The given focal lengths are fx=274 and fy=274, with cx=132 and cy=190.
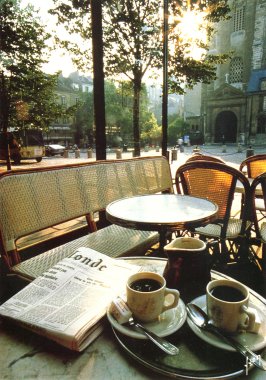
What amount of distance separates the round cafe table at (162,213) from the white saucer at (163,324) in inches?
30.5

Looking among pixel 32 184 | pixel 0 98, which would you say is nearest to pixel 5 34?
pixel 0 98

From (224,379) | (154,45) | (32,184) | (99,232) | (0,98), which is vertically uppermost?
(154,45)

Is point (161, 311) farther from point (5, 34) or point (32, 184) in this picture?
point (5, 34)

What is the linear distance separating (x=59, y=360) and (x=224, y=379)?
21.5 inches

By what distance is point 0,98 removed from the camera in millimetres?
8750

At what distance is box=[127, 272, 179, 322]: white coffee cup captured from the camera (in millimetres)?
966

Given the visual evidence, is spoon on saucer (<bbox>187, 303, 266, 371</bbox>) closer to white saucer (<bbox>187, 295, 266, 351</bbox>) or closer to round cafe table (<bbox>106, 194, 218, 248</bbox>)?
white saucer (<bbox>187, 295, 266, 351</bbox>)

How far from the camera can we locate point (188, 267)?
1114mm

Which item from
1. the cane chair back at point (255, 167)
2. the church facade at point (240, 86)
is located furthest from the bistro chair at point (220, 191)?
the church facade at point (240, 86)

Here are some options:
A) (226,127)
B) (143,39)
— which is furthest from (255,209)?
(226,127)

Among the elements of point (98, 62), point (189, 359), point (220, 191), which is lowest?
point (189, 359)

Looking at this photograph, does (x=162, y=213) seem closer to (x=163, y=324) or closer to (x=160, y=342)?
(x=163, y=324)

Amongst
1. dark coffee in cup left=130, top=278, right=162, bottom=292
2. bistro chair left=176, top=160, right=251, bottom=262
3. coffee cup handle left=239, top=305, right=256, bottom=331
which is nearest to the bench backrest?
bistro chair left=176, top=160, right=251, bottom=262

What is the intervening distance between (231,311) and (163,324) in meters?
0.25
